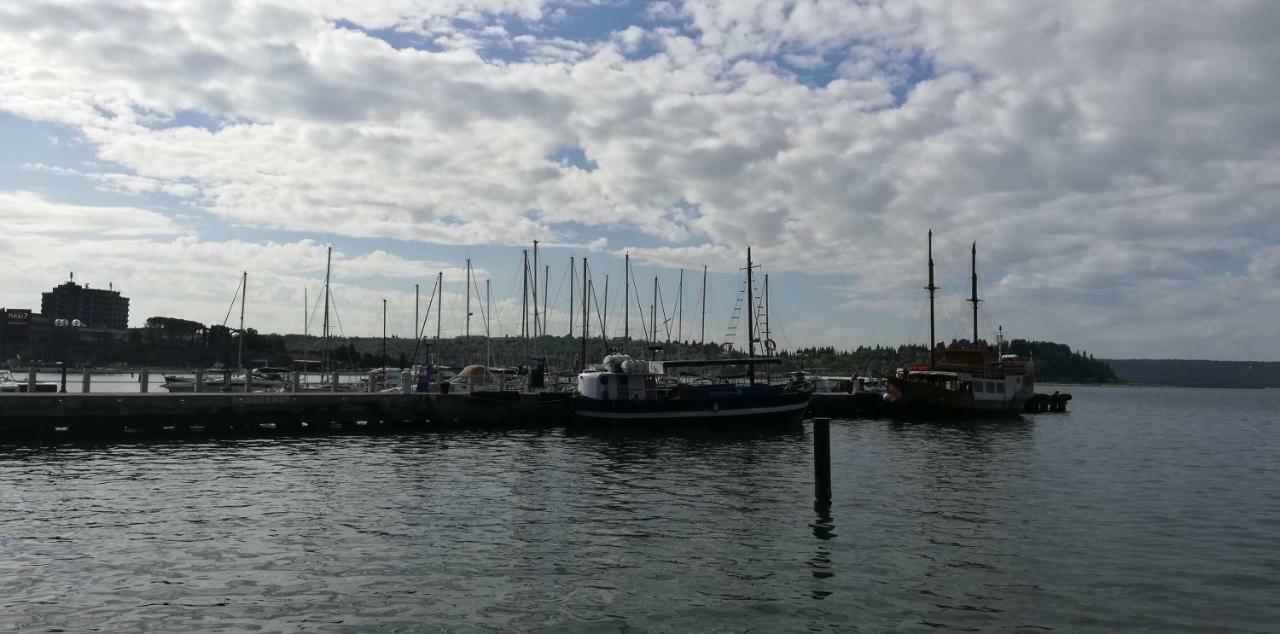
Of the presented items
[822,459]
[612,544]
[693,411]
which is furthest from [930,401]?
[612,544]

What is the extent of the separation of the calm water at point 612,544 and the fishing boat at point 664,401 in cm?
1647

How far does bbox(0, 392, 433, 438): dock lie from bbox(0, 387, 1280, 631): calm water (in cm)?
440

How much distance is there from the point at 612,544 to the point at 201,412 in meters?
35.1

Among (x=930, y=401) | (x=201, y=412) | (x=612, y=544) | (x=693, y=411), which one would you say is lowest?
(x=612, y=544)

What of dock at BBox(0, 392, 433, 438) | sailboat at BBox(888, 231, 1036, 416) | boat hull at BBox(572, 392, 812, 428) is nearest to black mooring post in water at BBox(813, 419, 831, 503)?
boat hull at BBox(572, 392, 812, 428)

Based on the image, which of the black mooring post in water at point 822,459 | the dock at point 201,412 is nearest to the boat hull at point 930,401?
the dock at point 201,412

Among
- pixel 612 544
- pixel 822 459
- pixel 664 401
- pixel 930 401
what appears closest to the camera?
pixel 612 544

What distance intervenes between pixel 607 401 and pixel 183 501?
1253 inches

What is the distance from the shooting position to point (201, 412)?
45812mm

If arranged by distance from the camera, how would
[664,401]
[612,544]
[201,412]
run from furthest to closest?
[664,401] < [201,412] < [612,544]

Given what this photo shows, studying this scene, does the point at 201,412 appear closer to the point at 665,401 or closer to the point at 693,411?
the point at 665,401

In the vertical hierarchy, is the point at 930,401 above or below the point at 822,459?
below

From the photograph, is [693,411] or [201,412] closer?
[201,412]

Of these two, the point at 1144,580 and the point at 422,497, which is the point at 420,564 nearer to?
the point at 422,497
